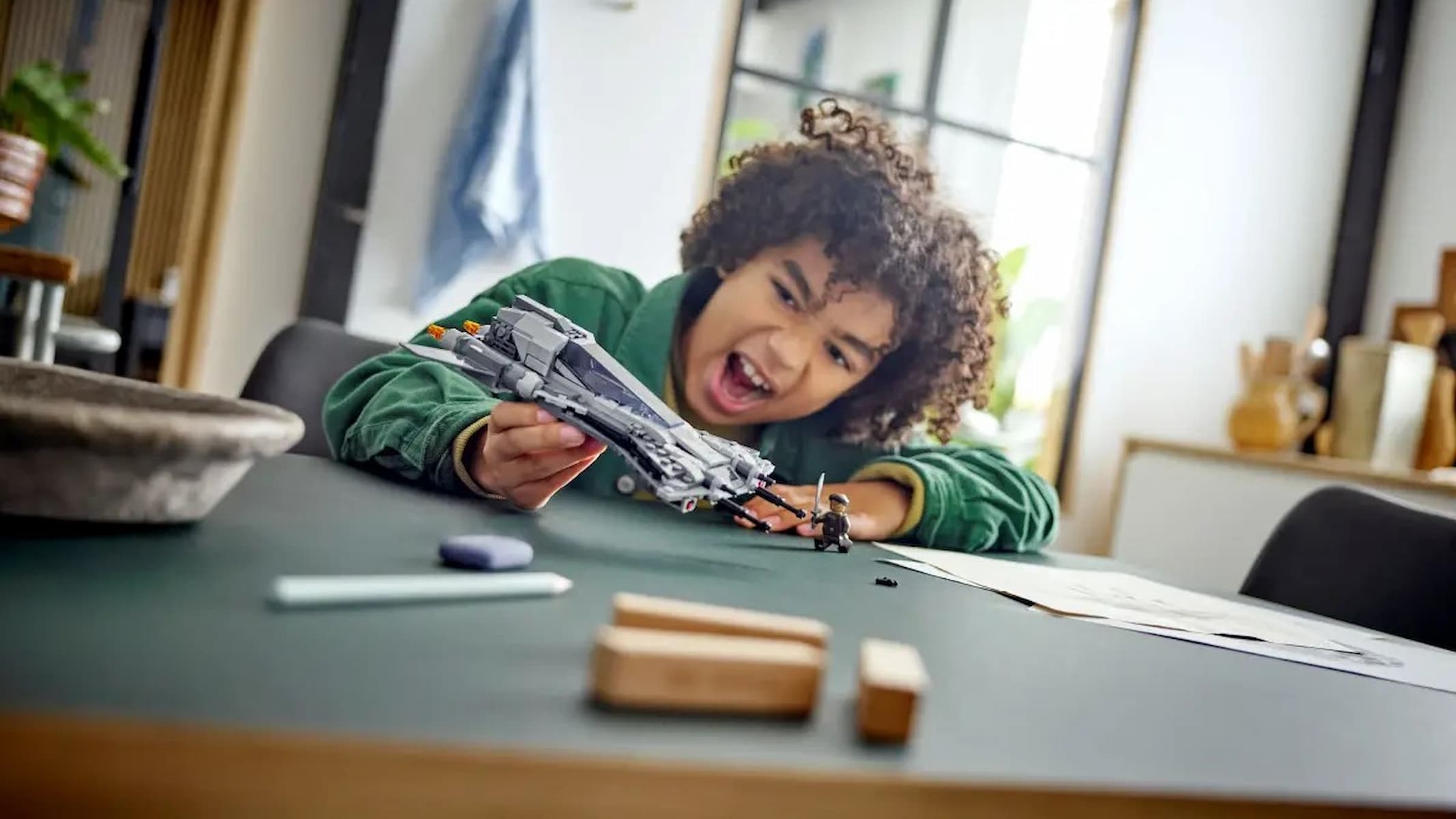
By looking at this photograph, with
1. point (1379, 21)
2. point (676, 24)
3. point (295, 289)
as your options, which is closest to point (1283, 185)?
point (1379, 21)

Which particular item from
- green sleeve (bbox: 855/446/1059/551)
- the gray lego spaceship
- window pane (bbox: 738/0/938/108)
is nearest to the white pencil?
the gray lego spaceship

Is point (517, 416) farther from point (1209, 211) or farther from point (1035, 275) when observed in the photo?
point (1209, 211)

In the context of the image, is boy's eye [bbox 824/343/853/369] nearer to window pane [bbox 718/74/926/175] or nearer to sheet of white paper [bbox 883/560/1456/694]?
sheet of white paper [bbox 883/560/1456/694]

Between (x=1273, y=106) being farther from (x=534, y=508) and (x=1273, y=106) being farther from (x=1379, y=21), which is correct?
(x=534, y=508)

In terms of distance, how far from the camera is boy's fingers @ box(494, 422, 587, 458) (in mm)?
652

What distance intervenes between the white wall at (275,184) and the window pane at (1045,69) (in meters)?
1.56

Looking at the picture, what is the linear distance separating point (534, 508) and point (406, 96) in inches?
68.9

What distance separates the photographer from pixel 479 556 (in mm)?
491

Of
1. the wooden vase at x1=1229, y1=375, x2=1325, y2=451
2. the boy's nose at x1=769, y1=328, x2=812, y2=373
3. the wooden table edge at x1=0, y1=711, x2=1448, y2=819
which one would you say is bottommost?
the wooden table edge at x1=0, y1=711, x2=1448, y2=819

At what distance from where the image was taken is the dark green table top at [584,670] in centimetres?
29

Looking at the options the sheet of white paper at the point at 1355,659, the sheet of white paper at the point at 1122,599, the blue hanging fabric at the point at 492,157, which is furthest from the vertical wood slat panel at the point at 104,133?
the sheet of white paper at the point at 1355,659

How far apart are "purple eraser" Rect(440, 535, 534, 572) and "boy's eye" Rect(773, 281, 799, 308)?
62cm

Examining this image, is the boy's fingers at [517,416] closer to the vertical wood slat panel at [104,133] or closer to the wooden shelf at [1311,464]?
the wooden shelf at [1311,464]

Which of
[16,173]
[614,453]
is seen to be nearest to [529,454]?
Result: [614,453]
